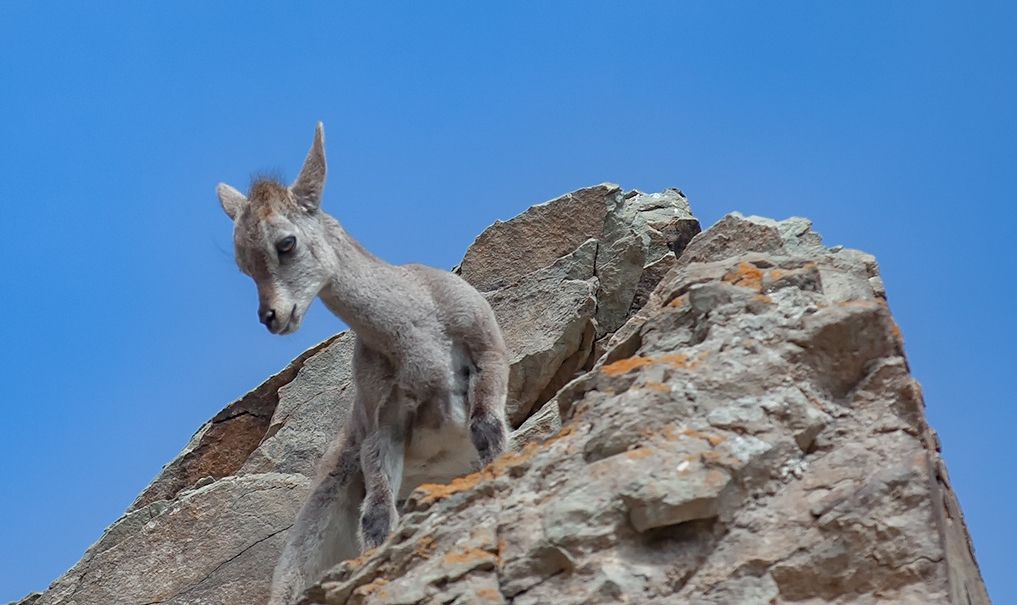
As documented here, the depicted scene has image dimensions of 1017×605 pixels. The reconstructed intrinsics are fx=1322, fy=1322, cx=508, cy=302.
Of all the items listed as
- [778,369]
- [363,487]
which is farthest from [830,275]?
[363,487]

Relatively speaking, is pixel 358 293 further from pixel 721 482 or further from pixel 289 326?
pixel 721 482

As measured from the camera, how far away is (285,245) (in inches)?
413

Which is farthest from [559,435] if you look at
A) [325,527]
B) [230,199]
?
[230,199]

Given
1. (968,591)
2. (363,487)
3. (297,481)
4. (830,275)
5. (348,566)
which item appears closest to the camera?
(968,591)

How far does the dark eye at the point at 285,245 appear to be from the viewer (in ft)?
34.4

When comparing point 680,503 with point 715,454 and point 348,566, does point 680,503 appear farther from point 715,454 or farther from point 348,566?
point 348,566

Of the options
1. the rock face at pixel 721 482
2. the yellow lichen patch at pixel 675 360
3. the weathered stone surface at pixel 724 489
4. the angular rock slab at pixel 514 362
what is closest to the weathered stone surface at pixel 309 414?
the angular rock slab at pixel 514 362

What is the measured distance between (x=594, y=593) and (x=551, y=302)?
24.4ft

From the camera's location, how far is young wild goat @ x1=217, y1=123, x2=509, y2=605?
10.3m

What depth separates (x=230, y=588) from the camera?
12586 millimetres

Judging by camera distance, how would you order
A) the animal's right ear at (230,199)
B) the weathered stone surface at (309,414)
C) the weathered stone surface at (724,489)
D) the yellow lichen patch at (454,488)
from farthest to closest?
1. the weathered stone surface at (309,414)
2. the animal's right ear at (230,199)
3. the yellow lichen patch at (454,488)
4. the weathered stone surface at (724,489)

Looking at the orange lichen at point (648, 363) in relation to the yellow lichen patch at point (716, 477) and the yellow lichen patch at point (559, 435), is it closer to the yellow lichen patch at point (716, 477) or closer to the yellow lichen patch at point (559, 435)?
the yellow lichen patch at point (559, 435)

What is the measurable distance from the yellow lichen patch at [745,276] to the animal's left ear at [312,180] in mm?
4371

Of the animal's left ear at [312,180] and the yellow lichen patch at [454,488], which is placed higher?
the animal's left ear at [312,180]
